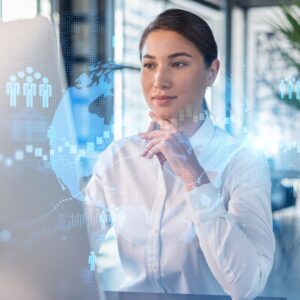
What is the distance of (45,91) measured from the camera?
1.07 metres

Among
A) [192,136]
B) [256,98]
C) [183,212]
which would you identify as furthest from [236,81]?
[183,212]

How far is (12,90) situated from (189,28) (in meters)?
0.43

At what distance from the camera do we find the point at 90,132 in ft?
3.86

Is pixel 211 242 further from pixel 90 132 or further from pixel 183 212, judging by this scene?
pixel 90 132

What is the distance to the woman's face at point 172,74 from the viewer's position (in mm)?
1150

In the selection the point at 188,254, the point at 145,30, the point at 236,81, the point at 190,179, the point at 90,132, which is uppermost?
the point at 145,30

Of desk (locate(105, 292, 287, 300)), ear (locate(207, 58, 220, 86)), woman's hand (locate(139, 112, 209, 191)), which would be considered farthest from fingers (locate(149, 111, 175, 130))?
desk (locate(105, 292, 287, 300))

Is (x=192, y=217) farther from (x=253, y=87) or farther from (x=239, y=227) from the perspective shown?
(x=253, y=87)

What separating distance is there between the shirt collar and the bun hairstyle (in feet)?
0.11

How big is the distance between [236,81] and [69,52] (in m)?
0.39

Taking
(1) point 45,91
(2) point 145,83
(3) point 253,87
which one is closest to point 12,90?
(1) point 45,91

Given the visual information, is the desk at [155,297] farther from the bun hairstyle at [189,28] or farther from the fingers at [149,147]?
the bun hairstyle at [189,28]

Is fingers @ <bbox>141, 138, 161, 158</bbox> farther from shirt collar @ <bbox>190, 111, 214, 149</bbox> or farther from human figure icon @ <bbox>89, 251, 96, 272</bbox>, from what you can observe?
human figure icon @ <bbox>89, 251, 96, 272</bbox>

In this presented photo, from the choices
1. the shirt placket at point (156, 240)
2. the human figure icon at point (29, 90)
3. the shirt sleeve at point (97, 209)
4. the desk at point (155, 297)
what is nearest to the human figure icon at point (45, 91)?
the human figure icon at point (29, 90)
